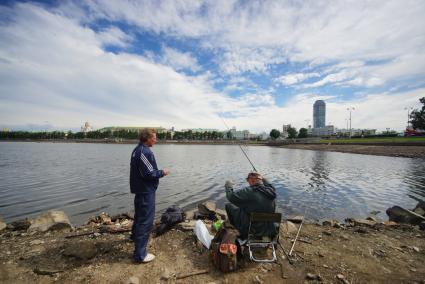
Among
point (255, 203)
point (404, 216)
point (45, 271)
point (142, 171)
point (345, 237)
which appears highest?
point (142, 171)

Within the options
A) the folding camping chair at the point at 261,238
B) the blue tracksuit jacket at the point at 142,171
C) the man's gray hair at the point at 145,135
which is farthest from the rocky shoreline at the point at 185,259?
the man's gray hair at the point at 145,135

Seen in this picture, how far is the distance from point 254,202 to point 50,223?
22.9 ft

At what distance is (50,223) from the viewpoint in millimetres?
7426

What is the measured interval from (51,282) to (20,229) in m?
5.02

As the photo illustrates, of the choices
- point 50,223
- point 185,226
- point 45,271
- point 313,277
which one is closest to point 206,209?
point 185,226

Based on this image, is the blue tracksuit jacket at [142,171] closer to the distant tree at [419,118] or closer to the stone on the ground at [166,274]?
the stone on the ground at [166,274]

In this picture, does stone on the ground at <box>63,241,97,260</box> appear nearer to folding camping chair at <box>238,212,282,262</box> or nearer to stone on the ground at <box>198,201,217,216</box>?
folding camping chair at <box>238,212,282,262</box>

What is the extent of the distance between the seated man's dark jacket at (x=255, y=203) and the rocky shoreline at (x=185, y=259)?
72 centimetres

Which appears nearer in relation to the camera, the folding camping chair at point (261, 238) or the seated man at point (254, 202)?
the folding camping chair at point (261, 238)

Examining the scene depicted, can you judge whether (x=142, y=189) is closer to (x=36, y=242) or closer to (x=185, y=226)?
(x=185, y=226)

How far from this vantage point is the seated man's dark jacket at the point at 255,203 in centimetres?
507

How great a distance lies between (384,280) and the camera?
4527mm

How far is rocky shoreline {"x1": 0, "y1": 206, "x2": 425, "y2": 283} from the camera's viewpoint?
452 cm

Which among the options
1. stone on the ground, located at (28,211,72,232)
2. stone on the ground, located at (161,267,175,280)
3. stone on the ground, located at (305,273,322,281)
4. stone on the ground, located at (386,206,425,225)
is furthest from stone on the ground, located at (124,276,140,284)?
stone on the ground, located at (386,206,425,225)
